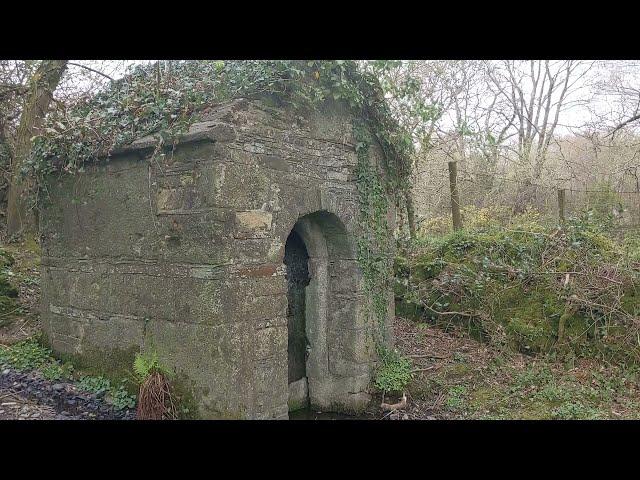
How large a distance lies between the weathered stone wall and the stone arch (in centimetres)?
1

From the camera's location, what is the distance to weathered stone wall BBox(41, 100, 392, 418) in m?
4.85

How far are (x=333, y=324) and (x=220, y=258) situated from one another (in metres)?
2.42

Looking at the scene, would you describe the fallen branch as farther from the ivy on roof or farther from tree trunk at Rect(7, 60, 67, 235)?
tree trunk at Rect(7, 60, 67, 235)

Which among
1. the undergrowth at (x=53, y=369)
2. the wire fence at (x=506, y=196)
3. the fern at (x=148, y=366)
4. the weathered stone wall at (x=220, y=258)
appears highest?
the wire fence at (x=506, y=196)

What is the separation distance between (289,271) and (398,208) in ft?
6.77

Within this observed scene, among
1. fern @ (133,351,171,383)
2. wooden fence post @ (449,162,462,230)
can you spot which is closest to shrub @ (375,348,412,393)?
fern @ (133,351,171,383)

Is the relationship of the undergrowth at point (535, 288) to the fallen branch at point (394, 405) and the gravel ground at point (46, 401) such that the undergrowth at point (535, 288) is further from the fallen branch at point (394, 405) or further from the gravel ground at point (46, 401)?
the gravel ground at point (46, 401)

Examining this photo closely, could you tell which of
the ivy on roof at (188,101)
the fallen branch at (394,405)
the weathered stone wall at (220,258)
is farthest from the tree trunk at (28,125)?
the fallen branch at (394,405)

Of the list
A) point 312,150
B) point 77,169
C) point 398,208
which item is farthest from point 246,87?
point 398,208

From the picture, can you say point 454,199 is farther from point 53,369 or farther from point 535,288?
point 53,369

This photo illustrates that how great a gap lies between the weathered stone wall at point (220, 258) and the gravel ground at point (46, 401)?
42 centimetres

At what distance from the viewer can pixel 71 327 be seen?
6465 mm

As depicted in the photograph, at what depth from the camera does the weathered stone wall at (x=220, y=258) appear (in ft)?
15.9

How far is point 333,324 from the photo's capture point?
22.1 feet
